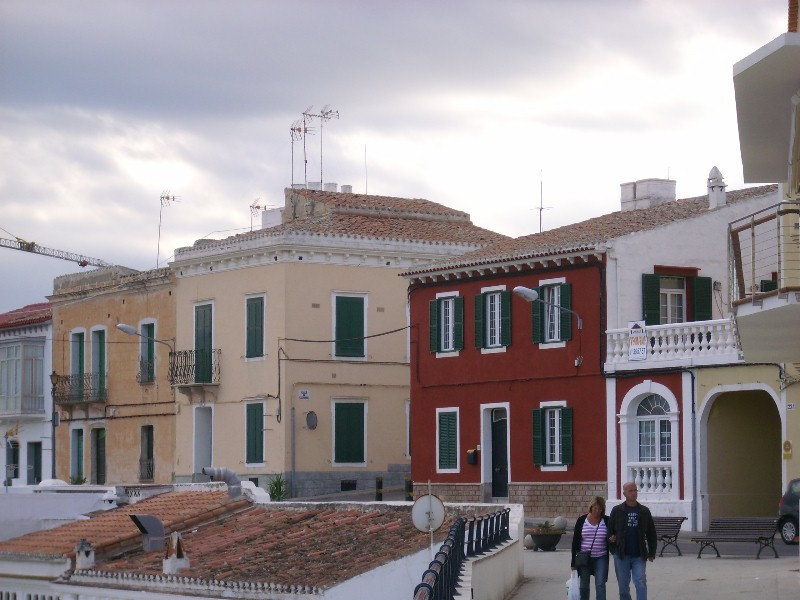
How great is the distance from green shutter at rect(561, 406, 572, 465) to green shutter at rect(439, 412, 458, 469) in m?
3.97

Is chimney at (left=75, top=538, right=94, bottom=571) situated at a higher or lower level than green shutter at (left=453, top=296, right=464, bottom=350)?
lower

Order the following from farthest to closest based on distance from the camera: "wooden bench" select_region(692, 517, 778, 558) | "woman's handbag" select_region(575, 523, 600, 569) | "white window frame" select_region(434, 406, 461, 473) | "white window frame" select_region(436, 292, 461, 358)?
"white window frame" select_region(436, 292, 461, 358), "white window frame" select_region(434, 406, 461, 473), "wooden bench" select_region(692, 517, 778, 558), "woman's handbag" select_region(575, 523, 600, 569)

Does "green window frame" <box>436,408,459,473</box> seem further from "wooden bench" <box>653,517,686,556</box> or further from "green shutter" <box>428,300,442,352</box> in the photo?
"wooden bench" <box>653,517,686,556</box>

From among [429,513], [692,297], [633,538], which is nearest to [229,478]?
[692,297]

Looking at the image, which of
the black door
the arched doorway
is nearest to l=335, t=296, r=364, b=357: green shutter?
the black door

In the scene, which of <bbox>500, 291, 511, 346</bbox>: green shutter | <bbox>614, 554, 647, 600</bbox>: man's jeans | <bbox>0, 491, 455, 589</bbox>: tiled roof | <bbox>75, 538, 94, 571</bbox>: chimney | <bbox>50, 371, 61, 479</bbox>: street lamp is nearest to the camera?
<bbox>614, 554, 647, 600</bbox>: man's jeans

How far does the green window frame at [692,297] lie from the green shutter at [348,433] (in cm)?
1153

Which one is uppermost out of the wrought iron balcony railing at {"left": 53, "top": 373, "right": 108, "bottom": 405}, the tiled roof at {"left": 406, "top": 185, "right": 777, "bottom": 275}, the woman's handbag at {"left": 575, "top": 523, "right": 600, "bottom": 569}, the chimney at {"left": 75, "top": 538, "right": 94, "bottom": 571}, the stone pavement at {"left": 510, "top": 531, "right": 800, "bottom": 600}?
the tiled roof at {"left": 406, "top": 185, "right": 777, "bottom": 275}

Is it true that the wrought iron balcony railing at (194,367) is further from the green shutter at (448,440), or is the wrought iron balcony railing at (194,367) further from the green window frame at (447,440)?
the green shutter at (448,440)

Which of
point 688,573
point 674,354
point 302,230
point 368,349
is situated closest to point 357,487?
point 368,349

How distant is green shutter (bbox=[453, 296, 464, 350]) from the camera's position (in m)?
42.2

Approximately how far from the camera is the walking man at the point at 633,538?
19844 mm

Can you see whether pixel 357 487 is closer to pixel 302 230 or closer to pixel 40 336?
pixel 302 230

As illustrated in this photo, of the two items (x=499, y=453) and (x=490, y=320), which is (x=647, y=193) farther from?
(x=499, y=453)
